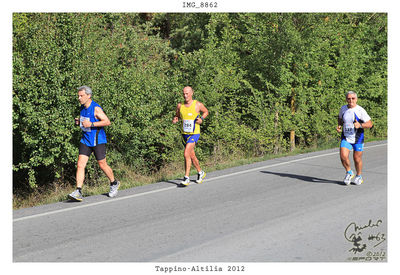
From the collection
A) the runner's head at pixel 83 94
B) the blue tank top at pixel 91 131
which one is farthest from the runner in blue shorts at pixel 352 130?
the runner's head at pixel 83 94

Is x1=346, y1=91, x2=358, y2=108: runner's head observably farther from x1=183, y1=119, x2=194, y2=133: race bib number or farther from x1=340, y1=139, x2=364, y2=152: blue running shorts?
x1=183, y1=119, x2=194, y2=133: race bib number

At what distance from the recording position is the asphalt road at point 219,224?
206 inches

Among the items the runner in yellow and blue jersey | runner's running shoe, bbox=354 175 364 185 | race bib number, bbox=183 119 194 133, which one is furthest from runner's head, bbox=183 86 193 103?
runner's running shoe, bbox=354 175 364 185

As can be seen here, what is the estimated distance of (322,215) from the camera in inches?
258

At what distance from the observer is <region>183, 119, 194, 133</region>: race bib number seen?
8703mm

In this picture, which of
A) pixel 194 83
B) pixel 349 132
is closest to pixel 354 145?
pixel 349 132

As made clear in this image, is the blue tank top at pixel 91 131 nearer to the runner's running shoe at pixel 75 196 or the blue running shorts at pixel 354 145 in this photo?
the runner's running shoe at pixel 75 196

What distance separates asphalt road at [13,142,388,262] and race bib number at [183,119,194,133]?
1082 millimetres

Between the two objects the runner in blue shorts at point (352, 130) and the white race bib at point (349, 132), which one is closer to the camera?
the runner in blue shorts at point (352, 130)

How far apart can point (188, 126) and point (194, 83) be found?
496 cm

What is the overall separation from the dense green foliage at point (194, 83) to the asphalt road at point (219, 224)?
3229 mm

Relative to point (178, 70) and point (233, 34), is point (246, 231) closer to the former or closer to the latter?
point (178, 70)

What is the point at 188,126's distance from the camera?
8734 mm

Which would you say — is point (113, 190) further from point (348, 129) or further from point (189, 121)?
point (348, 129)
